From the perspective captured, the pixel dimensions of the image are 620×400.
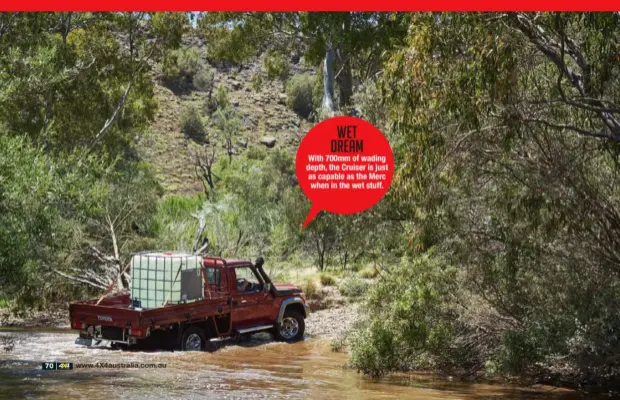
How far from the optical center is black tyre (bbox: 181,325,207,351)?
714 inches

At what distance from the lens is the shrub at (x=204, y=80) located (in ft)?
241

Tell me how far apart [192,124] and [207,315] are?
165ft

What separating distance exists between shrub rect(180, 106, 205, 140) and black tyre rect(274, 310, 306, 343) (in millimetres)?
47744

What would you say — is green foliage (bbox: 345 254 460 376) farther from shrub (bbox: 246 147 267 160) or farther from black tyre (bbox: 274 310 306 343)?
shrub (bbox: 246 147 267 160)

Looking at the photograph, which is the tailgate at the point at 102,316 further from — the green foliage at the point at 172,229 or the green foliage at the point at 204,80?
the green foliage at the point at 204,80

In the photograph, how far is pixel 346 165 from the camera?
76.0ft

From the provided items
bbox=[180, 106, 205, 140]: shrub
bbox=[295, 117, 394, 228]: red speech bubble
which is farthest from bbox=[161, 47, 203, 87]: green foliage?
bbox=[295, 117, 394, 228]: red speech bubble

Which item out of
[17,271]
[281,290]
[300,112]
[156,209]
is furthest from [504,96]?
[300,112]

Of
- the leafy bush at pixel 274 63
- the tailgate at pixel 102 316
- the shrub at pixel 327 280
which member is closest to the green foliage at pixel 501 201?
the tailgate at pixel 102 316

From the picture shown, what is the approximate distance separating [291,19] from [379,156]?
14.9 metres

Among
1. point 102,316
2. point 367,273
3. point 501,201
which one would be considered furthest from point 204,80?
point 501,201

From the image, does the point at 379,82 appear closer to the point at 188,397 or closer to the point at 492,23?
the point at 492,23

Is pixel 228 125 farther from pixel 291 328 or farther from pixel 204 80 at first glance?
pixel 291 328

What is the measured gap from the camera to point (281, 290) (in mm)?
20516
